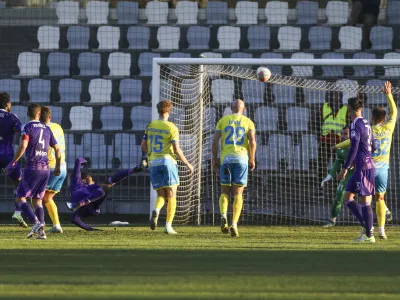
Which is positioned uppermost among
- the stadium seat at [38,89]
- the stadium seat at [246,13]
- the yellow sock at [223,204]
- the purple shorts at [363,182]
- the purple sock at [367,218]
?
the stadium seat at [246,13]

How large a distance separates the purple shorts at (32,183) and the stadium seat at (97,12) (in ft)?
35.9

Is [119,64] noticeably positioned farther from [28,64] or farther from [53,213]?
[53,213]

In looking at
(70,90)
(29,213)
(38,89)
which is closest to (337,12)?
(70,90)

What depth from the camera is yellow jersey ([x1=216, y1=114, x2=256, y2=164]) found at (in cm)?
1423

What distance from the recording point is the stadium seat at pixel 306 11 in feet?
77.4

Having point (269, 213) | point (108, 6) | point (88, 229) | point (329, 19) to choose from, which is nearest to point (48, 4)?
point (108, 6)

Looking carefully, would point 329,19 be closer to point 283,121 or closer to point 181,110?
point 283,121

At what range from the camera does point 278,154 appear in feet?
62.9

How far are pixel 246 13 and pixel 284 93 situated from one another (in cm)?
329

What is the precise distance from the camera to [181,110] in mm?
18531

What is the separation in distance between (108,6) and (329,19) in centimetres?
518

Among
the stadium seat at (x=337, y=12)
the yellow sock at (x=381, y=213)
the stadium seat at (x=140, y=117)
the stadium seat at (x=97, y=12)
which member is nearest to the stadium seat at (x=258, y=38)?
the stadium seat at (x=337, y=12)

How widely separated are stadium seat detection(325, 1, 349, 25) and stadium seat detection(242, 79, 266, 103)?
10.7 ft

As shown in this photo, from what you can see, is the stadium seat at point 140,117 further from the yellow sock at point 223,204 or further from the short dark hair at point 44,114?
the short dark hair at point 44,114
